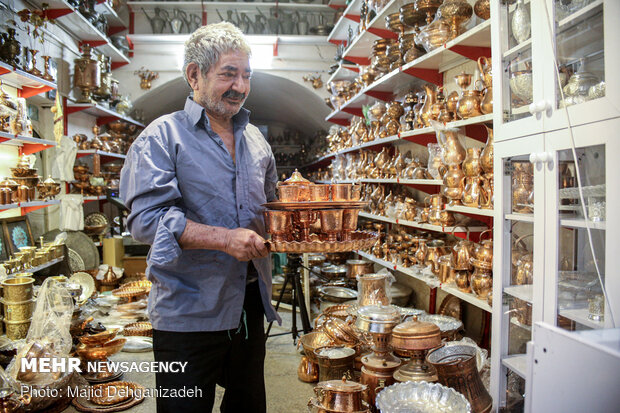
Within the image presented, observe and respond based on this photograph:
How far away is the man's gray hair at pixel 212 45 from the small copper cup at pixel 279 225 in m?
0.51

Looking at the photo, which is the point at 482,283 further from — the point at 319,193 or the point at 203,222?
the point at 203,222

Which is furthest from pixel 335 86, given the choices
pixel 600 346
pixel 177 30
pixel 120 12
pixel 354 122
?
pixel 600 346

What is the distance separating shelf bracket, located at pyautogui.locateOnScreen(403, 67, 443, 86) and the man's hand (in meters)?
2.59

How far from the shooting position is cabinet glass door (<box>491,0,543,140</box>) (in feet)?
5.24

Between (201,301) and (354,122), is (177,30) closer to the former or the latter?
(354,122)

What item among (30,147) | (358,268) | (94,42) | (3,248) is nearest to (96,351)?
(3,248)

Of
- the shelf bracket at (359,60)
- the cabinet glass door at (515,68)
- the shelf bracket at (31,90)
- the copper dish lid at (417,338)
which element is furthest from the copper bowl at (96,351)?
the shelf bracket at (359,60)

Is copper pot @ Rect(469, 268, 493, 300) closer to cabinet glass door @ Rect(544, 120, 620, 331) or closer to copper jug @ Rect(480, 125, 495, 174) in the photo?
copper jug @ Rect(480, 125, 495, 174)

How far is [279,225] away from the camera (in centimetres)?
143

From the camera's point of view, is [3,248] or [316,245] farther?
[3,248]

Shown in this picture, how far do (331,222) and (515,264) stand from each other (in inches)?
34.0

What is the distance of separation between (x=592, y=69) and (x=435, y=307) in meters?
2.71

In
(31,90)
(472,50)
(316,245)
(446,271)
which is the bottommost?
(446,271)

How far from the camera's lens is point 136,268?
6.09m
